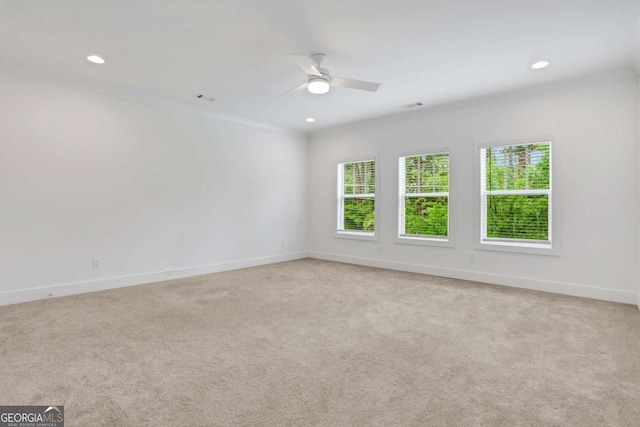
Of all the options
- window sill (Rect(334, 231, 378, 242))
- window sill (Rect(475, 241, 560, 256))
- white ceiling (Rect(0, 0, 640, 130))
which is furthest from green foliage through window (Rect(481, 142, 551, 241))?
window sill (Rect(334, 231, 378, 242))

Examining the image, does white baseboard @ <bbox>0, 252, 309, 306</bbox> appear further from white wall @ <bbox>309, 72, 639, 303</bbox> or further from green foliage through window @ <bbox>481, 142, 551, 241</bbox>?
green foliage through window @ <bbox>481, 142, 551, 241</bbox>

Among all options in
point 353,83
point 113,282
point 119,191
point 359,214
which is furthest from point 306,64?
point 113,282

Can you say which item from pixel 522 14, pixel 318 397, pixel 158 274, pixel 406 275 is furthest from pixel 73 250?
pixel 522 14

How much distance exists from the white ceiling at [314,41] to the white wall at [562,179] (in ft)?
1.21

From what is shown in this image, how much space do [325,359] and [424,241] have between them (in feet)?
11.1

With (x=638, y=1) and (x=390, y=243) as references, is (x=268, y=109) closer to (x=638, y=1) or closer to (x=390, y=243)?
(x=390, y=243)

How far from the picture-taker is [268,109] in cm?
519

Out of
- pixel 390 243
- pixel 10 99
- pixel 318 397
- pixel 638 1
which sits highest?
pixel 638 1

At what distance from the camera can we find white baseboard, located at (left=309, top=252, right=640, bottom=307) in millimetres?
3734

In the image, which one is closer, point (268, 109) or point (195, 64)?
point (195, 64)

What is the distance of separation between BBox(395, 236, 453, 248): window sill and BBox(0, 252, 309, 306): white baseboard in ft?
8.22

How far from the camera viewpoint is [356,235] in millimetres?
6105

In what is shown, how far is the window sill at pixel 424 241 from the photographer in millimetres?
5000

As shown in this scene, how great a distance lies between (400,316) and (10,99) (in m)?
4.81
